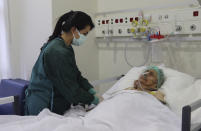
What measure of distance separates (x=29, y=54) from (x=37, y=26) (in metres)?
0.36

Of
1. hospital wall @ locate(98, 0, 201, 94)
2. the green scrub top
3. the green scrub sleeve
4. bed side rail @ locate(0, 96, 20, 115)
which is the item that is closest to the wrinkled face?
hospital wall @ locate(98, 0, 201, 94)

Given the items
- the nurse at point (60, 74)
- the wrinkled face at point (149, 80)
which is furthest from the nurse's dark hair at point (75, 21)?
the wrinkled face at point (149, 80)

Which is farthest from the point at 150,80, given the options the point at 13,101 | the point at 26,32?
the point at 26,32

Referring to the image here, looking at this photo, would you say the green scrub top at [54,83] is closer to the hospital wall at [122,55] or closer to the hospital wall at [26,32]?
the hospital wall at [26,32]

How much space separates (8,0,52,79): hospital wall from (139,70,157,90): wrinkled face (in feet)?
3.73

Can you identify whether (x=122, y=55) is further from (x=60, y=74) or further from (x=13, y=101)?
(x=13, y=101)

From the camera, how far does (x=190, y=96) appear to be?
1848mm

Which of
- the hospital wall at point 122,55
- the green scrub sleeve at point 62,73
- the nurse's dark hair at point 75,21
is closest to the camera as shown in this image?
the green scrub sleeve at point 62,73

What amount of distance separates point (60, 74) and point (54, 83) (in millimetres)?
99

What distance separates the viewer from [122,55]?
284 centimetres

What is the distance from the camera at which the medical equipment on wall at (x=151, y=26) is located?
2.19 meters

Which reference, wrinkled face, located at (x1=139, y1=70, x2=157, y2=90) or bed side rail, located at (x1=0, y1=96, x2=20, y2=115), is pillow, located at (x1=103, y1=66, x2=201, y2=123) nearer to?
wrinkled face, located at (x1=139, y1=70, x2=157, y2=90)

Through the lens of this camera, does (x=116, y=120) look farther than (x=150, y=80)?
No

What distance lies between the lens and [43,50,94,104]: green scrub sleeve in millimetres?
1597
